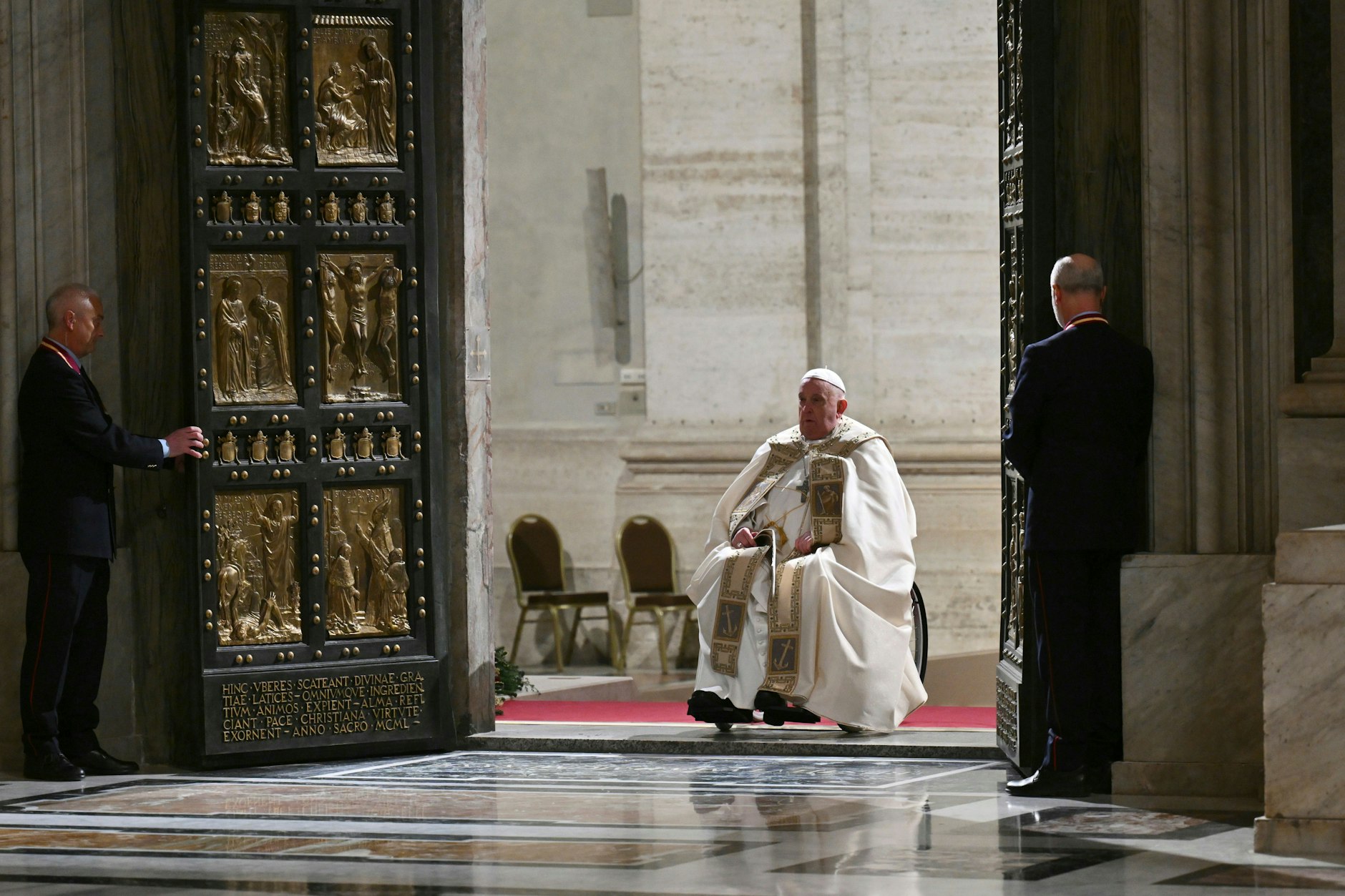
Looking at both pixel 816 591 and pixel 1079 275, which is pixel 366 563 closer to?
pixel 816 591

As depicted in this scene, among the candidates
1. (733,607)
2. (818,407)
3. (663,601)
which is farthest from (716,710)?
(663,601)

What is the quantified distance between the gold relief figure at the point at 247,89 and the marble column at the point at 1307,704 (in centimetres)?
408

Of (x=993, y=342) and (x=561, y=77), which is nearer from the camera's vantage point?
(x=993, y=342)

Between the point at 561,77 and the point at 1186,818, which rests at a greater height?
the point at 561,77

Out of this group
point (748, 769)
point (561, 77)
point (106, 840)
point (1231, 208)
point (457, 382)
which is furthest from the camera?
point (561, 77)

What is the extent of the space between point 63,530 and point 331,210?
5.10 feet

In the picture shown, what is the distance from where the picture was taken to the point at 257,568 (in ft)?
24.5

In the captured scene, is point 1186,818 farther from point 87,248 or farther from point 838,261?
point 838,261

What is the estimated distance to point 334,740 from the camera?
297 inches

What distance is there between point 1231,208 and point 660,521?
7.40 meters

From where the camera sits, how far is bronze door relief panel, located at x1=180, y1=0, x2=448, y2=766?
7398 millimetres

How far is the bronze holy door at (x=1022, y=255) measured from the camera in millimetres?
6883

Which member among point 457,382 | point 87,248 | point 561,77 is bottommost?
point 457,382

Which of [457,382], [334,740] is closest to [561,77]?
[457,382]
